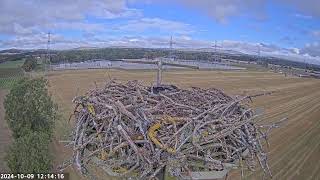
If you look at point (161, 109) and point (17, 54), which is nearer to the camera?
point (161, 109)

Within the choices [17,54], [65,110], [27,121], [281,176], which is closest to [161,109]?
[281,176]

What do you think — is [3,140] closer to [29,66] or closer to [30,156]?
[30,156]

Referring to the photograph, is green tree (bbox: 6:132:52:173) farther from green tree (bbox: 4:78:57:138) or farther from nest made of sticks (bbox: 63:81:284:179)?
nest made of sticks (bbox: 63:81:284:179)

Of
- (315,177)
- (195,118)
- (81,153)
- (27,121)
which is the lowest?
(315,177)

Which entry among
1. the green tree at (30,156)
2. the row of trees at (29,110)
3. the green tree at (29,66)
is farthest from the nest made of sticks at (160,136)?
the green tree at (29,66)

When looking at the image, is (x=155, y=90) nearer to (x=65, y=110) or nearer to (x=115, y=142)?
(x=115, y=142)

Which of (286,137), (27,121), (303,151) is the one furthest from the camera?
(286,137)
